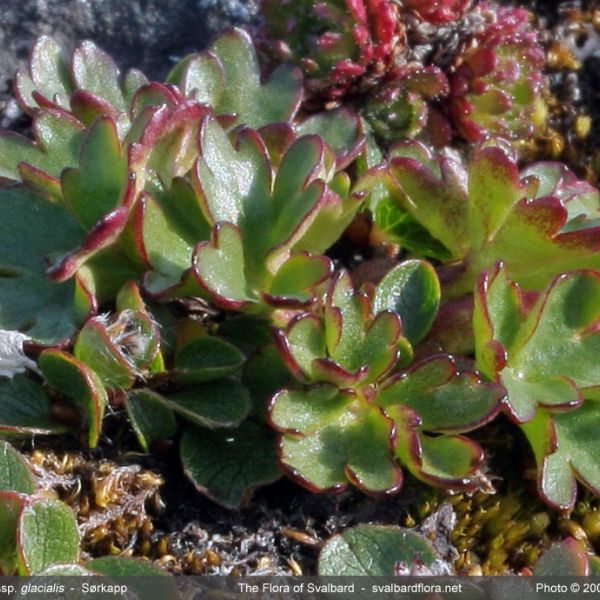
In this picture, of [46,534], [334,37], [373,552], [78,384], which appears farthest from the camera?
[334,37]

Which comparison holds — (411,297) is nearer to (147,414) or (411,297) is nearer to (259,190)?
(259,190)

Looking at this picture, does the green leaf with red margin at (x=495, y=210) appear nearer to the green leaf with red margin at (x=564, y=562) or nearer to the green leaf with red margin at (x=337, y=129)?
the green leaf with red margin at (x=337, y=129)

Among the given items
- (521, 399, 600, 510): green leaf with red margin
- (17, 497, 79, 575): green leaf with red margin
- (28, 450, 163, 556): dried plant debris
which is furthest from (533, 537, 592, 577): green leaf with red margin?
(17, 497, 79, 575): green leaf with red margin

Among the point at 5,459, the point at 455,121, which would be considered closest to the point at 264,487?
the point at 5,459

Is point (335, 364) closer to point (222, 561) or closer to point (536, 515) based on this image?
point (222, 561)
